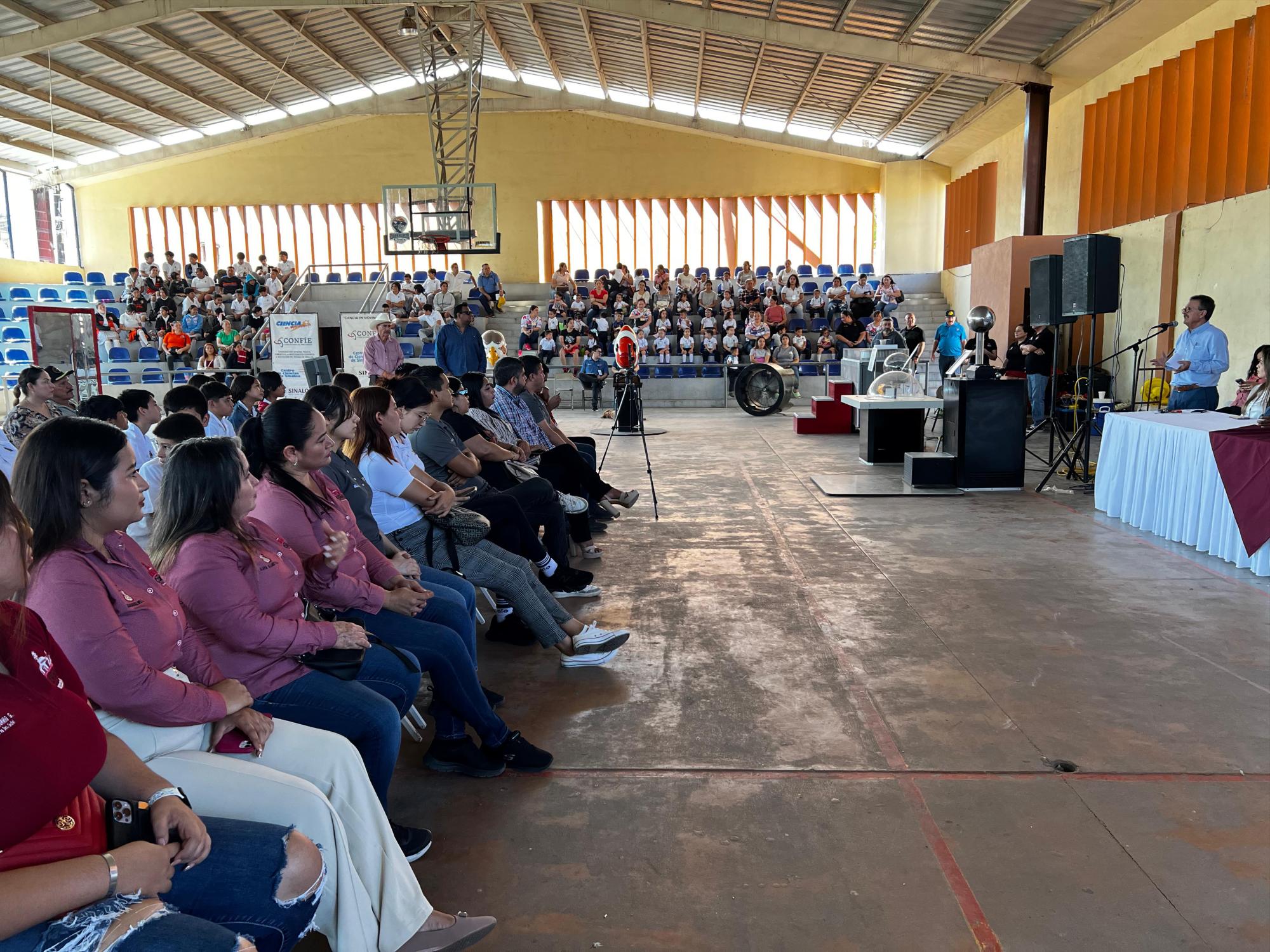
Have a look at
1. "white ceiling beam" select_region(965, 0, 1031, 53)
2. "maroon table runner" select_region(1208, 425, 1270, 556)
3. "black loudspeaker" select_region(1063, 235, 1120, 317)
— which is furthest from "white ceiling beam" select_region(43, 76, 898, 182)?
"maroon table runner" select_region(1208, 425, 1270, 556)

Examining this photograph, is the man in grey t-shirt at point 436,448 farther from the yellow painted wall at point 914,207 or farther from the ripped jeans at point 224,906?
the yellow painted wall at point 914,207

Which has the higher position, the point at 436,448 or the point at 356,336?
the point at 356,336

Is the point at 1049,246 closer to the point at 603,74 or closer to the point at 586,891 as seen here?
the point at 603,74

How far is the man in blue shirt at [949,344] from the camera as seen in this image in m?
13.3

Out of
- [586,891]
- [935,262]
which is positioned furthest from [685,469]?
[935,262]

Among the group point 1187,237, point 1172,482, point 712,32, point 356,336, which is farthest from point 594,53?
point 1172,482

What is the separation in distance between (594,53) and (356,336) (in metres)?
8.19

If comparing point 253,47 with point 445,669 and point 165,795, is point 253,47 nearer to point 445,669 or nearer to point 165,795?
point 445,669

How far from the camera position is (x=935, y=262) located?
2184 centimetres

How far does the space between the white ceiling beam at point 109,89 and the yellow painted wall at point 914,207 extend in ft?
53.9

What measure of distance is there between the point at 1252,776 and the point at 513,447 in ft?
13.3

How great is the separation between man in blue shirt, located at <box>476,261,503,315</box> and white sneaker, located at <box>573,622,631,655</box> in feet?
54.4

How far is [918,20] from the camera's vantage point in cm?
1258

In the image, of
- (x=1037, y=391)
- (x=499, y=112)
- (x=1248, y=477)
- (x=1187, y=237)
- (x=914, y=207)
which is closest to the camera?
(x=1248, y=477)
